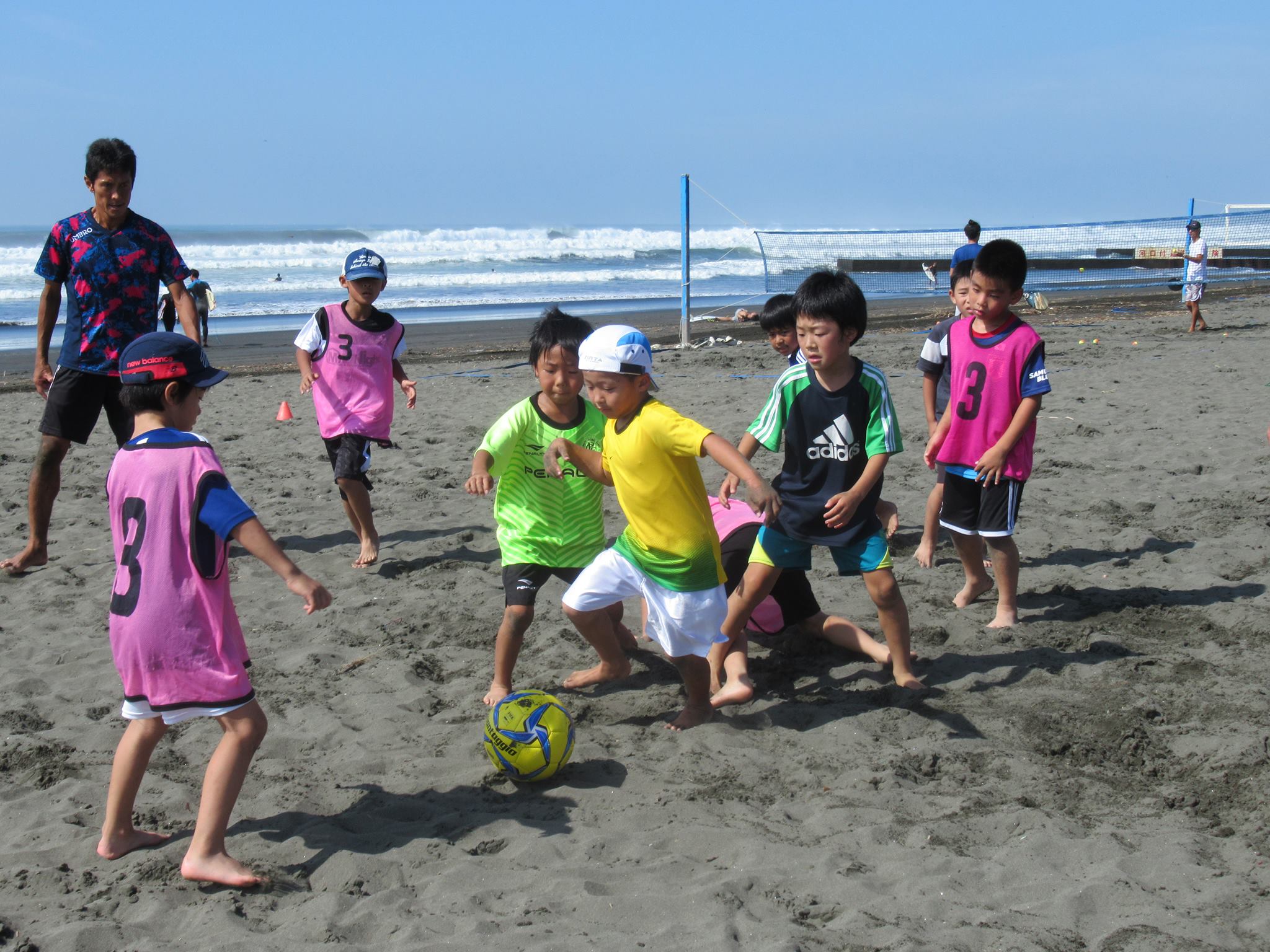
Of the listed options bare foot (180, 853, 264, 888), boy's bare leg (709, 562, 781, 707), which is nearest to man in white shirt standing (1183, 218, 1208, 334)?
boy's bare leg (709, 562, 781, 707)

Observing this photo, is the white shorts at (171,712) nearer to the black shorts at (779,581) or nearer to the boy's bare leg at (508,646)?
the boy's bare leg at (508,646)

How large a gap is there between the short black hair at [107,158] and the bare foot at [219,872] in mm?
3879

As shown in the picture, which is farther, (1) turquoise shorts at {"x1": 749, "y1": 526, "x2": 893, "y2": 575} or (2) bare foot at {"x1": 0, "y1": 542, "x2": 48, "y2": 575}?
(2) bare foot at {"x1": 0, "y1": 542, "x2": 48, "y2": 575}

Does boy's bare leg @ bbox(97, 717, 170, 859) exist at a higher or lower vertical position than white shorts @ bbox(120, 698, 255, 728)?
lower

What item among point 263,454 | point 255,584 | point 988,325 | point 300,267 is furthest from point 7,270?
point 988,325

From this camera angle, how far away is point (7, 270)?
38094 millimetres

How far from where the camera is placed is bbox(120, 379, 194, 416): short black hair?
3197 millimetres

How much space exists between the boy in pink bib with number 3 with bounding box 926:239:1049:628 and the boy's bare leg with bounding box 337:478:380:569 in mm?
3228

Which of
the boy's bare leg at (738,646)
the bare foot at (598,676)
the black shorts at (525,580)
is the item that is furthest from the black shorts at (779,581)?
the black shorts at (525,580)

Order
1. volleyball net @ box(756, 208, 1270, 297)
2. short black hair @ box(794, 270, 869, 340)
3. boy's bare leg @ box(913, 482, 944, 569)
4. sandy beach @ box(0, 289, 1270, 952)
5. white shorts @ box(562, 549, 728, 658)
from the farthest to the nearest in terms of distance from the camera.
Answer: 1. volleyball net @ box(756, 208, 1270, 297)
2. boy's bare leg @ box(913, 482, 944, 569)
3. short black hair @ box(794, 270, 869, 340)
4. white shorts @ box(562, 549, 728, 658)
5. sandy beach @ box(0, 289, 1270, 952)

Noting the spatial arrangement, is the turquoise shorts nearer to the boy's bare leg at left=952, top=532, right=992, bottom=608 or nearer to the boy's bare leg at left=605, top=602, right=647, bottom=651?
the boy's bare leg at left=605, top=602, right=647, bottom=651

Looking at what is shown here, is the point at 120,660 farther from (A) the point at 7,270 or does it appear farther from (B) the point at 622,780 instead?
(A) the point at 7,270

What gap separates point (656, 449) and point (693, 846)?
134 cm

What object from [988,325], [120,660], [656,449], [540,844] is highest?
[988,325]
